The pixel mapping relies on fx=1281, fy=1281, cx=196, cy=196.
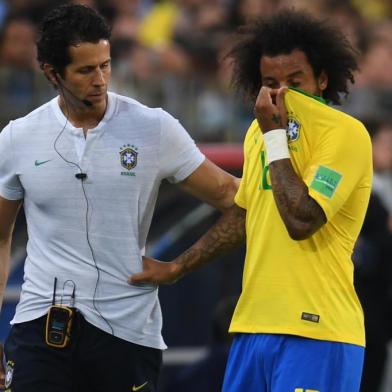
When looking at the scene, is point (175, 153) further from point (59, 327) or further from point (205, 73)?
point (205, 73)

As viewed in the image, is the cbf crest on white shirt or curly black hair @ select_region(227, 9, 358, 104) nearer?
curly black hair @ select_region(227, 9, 358, 104)

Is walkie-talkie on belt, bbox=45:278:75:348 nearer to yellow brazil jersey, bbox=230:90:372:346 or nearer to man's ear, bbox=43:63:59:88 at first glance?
yellow brazil jersey, bbox=230:90:372:346

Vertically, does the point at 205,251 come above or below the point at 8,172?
below

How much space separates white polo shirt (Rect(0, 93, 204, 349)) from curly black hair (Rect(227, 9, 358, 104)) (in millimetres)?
411

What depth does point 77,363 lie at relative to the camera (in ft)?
18.5

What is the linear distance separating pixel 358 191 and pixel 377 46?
25.0ft

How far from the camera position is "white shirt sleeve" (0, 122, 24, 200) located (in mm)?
5797

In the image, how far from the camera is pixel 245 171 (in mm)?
5586

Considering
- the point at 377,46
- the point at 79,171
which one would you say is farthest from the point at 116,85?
the point at 79,171

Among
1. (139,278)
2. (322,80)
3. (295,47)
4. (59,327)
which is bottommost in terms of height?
(59,327)

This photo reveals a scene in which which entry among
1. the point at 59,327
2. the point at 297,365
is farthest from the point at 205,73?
the point at 297,365

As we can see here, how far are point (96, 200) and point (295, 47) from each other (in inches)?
43.3

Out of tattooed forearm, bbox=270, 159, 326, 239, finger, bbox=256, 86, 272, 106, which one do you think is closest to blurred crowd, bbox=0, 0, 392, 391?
finger, bbox=256, 86, 272, 106

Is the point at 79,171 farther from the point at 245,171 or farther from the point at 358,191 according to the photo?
the point at 358,191
